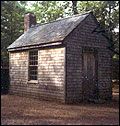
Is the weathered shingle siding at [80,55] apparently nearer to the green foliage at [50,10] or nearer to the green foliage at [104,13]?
the green foliage at [104,13]

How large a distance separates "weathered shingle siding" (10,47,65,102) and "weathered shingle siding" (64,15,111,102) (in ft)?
1.42

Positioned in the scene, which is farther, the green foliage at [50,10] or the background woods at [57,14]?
the green foliage at [50,10]

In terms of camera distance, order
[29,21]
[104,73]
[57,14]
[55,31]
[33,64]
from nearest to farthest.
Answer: [55,31], [104,73], [33,64], [29,21], [57,14]

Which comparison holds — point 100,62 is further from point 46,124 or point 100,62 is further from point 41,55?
point 46,124

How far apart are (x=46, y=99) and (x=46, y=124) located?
18.5 ft

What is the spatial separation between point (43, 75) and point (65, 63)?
2.02 meters

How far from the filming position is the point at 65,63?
448 inches

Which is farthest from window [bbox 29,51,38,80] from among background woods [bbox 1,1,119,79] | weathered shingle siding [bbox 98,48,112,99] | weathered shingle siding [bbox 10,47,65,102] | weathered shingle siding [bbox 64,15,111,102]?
background woods [bbox 1,1,119,79]

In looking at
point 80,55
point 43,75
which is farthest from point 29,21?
point 80,55

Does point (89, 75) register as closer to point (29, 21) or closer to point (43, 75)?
point (43, 75)

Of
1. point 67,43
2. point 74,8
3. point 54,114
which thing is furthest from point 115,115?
point 74,8

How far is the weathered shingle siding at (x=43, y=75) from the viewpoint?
11.7m

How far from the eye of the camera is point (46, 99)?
1251 centimetres

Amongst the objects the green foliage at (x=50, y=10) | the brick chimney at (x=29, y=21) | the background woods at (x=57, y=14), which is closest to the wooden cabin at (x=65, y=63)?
the brick chimney at (x=29, y=21)
